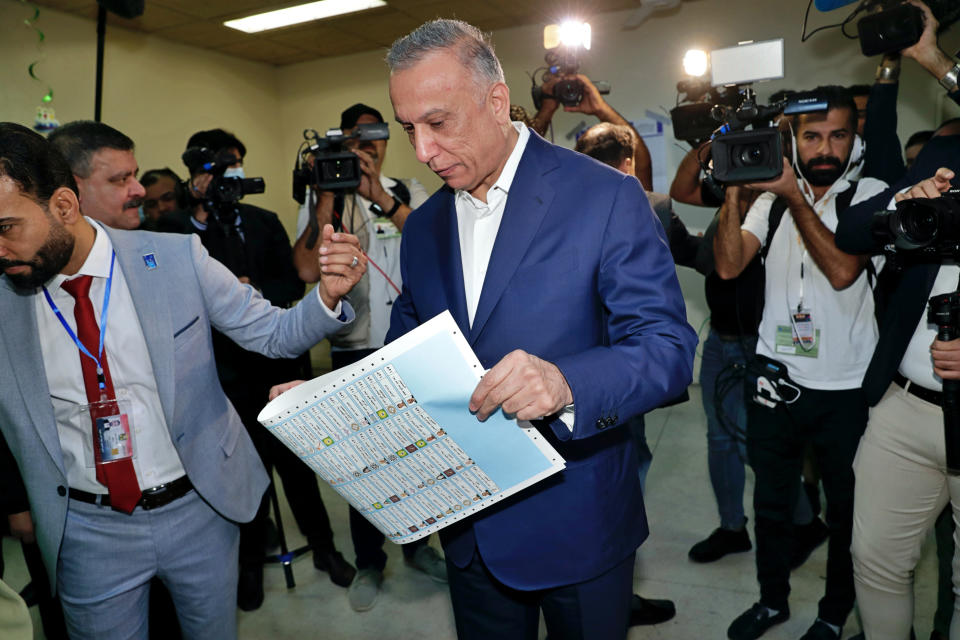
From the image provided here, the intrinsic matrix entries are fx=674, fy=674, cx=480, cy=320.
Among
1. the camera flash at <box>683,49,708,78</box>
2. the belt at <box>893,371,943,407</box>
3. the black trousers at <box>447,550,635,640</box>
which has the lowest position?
the black trousers at <box>447,550,635,640</box>

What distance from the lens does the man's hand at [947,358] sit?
1.52 meters

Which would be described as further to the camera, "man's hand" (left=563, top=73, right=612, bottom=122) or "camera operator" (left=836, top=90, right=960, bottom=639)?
"man's hand" (left=563, top=73, right=612, bottom=122)

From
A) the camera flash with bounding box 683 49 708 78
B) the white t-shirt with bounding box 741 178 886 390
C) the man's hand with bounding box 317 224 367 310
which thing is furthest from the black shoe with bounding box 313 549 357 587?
the camera flash with bounding box 683 49 708 78

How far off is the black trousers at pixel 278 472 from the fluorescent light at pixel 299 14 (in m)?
3.38

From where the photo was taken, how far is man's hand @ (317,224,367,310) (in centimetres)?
146

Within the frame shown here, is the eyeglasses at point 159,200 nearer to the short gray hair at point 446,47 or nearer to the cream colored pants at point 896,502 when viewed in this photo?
the short gray hair at point 446,47

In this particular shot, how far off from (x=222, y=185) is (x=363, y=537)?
1493 millimetres

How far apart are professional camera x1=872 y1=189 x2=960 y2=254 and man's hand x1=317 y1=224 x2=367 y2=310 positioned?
1.24 meters

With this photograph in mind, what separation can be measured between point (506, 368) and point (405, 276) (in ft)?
2.04

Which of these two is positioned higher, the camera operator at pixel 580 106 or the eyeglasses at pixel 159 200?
the camera operator at pixel 580 106

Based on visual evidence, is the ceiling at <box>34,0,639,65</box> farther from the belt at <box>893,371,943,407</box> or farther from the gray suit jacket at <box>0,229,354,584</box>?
the belt at <box>893,371,943,407</box>

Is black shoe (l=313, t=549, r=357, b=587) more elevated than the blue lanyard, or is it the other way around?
the blue lanyard

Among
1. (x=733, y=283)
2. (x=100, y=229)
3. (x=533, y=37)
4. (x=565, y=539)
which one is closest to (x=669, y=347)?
(x=565, y=539)

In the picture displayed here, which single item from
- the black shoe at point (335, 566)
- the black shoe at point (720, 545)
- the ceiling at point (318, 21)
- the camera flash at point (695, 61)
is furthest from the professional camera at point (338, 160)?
the ceiling at point (318, 21)
